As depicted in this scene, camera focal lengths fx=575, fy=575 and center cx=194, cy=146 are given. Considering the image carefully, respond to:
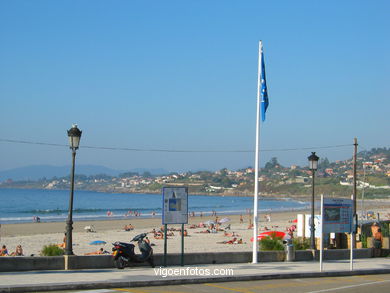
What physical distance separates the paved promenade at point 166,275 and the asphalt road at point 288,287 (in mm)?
316

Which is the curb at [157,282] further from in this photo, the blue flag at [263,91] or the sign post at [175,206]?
the blue flag at [263,91]

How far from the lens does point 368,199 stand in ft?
545

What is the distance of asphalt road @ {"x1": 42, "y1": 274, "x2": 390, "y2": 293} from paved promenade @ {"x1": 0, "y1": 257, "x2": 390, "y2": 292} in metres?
0.32

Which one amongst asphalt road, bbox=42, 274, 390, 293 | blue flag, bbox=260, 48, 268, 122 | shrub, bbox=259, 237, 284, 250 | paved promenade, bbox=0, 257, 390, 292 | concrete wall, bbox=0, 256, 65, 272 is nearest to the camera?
paved promenade, bbox=0, 257, 390, 292

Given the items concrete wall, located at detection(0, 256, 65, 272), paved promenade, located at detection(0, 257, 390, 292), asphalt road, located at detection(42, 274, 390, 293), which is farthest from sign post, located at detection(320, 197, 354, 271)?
concrete wall, located at detection(0, 256, 65, 272)

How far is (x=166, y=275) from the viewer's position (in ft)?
50.4

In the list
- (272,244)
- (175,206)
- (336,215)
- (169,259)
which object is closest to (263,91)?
(336,215)

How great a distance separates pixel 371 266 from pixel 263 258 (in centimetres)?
376

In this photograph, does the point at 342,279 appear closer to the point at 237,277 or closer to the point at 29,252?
the point at 237,277

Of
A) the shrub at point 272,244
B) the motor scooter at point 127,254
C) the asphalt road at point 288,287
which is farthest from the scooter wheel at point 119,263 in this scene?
the shrub at point 272,244

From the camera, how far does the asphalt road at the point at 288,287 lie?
44.7 feet

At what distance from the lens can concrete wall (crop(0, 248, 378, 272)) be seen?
15312mm

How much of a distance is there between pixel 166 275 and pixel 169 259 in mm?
2509

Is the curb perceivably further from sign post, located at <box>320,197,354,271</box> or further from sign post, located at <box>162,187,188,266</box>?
sign post, located at <box>162,187,188,266</box>
